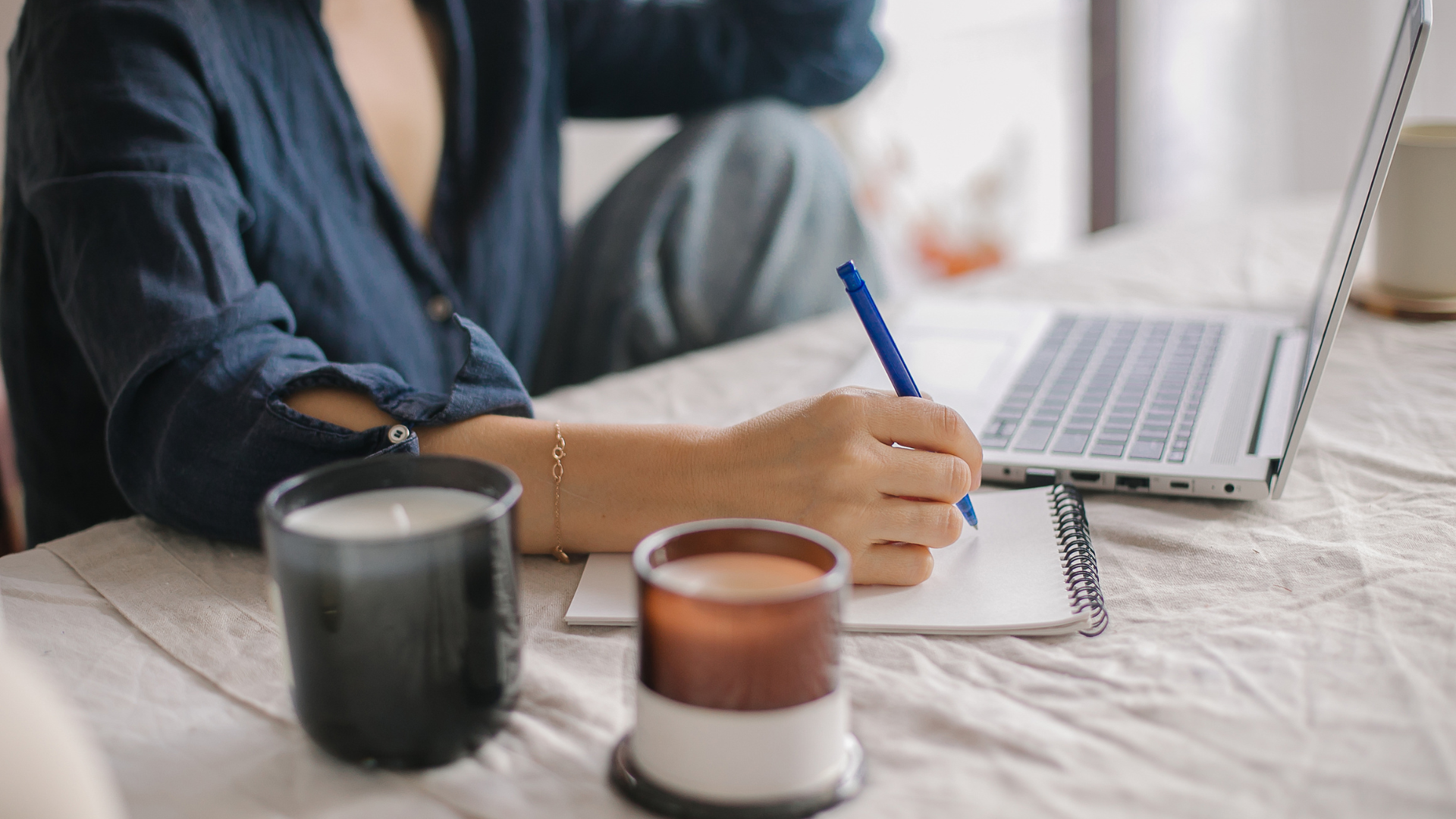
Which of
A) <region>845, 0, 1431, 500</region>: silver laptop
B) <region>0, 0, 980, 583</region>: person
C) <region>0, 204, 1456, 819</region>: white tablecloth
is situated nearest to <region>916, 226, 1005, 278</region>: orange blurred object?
<region>0, 0, 980, 583</region>: person

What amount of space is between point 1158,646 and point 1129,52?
2.46 m

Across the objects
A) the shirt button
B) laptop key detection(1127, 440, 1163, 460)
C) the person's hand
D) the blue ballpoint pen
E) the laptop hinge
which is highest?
the blue ballpoint pen

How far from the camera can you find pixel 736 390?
0.88m

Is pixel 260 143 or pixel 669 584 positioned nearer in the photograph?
pixel 669 584

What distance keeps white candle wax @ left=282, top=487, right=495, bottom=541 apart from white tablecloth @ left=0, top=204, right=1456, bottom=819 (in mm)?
94

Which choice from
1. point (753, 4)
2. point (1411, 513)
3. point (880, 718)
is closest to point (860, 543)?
point (880, 718)

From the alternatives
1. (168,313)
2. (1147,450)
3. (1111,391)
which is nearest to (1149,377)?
(1111,391)

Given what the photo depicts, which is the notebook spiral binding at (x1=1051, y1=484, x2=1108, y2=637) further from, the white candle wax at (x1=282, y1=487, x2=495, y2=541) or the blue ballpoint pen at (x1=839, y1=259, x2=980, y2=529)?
the white candle wax at (x1=282, y1=487, x2=495, y2=541)

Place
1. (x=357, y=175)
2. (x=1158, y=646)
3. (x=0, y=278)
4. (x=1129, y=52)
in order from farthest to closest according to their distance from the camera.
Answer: (x=1129, y=52) → (x=357, y=175) → (x=0, y=278) → (x=1158, y=646)

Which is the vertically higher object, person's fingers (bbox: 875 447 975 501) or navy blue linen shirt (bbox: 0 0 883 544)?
navy blue linen shirt (bbox: 0 0 883 544)

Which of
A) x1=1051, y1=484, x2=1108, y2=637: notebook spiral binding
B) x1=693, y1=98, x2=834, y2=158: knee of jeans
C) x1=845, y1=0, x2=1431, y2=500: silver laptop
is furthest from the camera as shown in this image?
x1=693, y1=98, x2=834, y2=158: knee of jeans

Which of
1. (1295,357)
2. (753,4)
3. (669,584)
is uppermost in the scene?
(753,4)

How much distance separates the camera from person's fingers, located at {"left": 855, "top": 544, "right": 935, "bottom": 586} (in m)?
0.54

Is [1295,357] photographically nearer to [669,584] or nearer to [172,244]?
[669,584]
